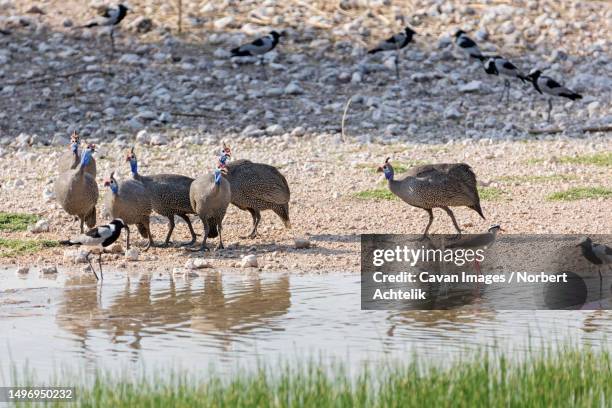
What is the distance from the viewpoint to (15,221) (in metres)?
12.8

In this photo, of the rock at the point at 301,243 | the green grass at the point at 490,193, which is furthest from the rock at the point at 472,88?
the rock at the point at 301,243

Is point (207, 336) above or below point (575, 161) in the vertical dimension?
below

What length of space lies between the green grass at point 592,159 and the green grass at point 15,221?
697 cm

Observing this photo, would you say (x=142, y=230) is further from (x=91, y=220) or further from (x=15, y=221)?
(x=15, y=221)

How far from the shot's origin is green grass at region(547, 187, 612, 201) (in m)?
13.6

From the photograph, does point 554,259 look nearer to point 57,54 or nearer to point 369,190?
point 369,190

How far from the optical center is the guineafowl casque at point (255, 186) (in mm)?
12250

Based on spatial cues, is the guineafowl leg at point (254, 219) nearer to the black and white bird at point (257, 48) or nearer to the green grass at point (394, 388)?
the green grass at point (394, 388)

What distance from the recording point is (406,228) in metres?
12.6

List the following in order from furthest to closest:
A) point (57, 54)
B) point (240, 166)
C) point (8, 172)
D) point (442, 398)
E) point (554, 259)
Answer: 1. point (57, 54)
2. point (8, 172)
3. point (240, 166)
4. point (554, 259)
5. point (442, 398)

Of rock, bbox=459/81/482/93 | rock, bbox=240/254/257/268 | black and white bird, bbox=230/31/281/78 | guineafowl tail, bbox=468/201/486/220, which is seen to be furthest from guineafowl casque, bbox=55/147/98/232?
rock, bbox=459/81/482/93

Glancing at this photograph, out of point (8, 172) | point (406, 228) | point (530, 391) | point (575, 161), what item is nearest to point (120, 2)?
point (8, 172)

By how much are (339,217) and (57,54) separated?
10045mm

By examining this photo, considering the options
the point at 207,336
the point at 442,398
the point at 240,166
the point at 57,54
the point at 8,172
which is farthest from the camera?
the point at 57,54
